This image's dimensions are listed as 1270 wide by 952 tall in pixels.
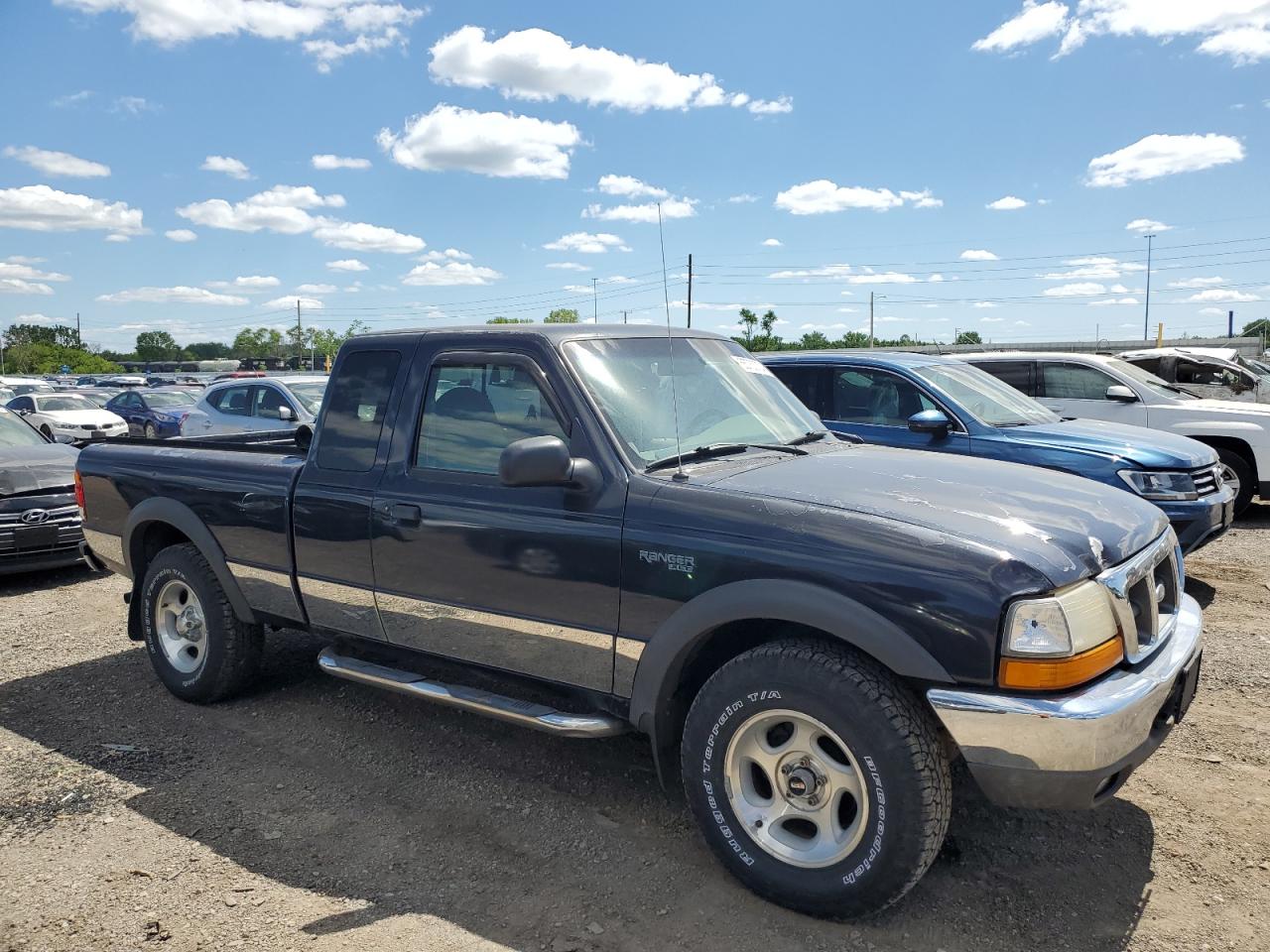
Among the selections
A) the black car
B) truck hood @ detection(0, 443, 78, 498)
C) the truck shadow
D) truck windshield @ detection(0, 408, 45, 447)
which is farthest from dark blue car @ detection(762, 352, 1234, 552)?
truck windshield @ detection(0, 408, 45, 447)

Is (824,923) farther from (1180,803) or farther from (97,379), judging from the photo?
(97,379)

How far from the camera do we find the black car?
7473 mm

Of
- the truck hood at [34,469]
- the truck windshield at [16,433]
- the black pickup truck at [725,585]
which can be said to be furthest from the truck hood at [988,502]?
the truck windshield at [16,433]

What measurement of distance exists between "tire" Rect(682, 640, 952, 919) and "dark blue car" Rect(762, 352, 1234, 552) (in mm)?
3729

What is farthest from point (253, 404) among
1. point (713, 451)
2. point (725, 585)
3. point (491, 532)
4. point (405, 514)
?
point (725, 585)

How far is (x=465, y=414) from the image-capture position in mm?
3867

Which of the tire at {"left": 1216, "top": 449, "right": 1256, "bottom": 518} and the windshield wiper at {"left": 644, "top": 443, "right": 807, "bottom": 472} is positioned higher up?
the windshield wiper at {"left": 644, "top": 443, "right": 807, "bottom": 472}

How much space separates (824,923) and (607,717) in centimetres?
99

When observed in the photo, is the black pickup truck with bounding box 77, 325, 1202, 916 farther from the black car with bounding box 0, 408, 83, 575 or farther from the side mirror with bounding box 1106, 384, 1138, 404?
the side mirror with bounding box 1106, 384, 1138, 404

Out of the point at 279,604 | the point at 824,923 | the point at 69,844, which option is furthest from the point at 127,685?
the point at 824,923

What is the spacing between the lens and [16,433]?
8.89 meters

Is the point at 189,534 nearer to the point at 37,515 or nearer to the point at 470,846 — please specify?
the point at 470,846

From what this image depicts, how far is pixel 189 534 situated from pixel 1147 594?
4.32 meters

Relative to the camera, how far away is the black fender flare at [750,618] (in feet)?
8.92
